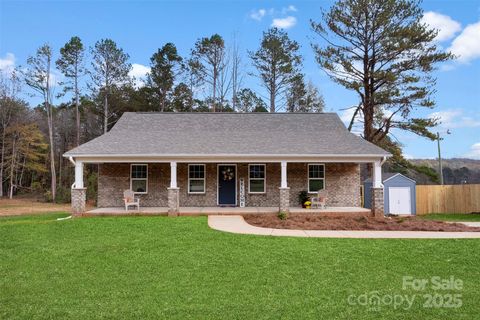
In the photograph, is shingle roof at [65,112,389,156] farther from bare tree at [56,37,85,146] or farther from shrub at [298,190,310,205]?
bare tree at [56,37,85,146]

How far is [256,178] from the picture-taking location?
1766 cm

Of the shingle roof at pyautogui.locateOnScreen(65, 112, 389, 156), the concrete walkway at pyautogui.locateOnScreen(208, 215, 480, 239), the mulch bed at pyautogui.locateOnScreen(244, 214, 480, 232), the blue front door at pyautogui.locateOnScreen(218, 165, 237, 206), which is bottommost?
the concrete walkway at pyautogui.locateOnScreen(208, 215, 480, 239)

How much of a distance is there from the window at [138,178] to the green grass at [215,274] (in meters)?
6.52

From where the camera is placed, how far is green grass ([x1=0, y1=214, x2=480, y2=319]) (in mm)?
5223

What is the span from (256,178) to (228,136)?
7.73 ft

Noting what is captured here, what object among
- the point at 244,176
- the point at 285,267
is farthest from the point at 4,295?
the point at 244,176

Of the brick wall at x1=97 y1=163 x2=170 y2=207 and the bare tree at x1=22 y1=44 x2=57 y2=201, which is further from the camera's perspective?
the bare tree at x1=22 y1=44 x2=57 y2=201

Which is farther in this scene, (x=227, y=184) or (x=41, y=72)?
(x=41, y=72)

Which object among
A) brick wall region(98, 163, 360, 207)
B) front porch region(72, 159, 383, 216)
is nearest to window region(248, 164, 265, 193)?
front porch region(72, 159, 383, 216)

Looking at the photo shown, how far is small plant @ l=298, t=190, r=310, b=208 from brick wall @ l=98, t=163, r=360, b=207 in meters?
0.19

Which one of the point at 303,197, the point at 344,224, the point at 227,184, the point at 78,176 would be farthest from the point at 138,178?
the point at 344,224

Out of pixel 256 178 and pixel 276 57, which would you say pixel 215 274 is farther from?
pixel 276 57

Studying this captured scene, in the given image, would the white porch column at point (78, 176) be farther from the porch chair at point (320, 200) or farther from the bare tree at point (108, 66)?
Answer: the bare tree at point (108, 66)

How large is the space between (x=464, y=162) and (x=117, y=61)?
1847 inches
